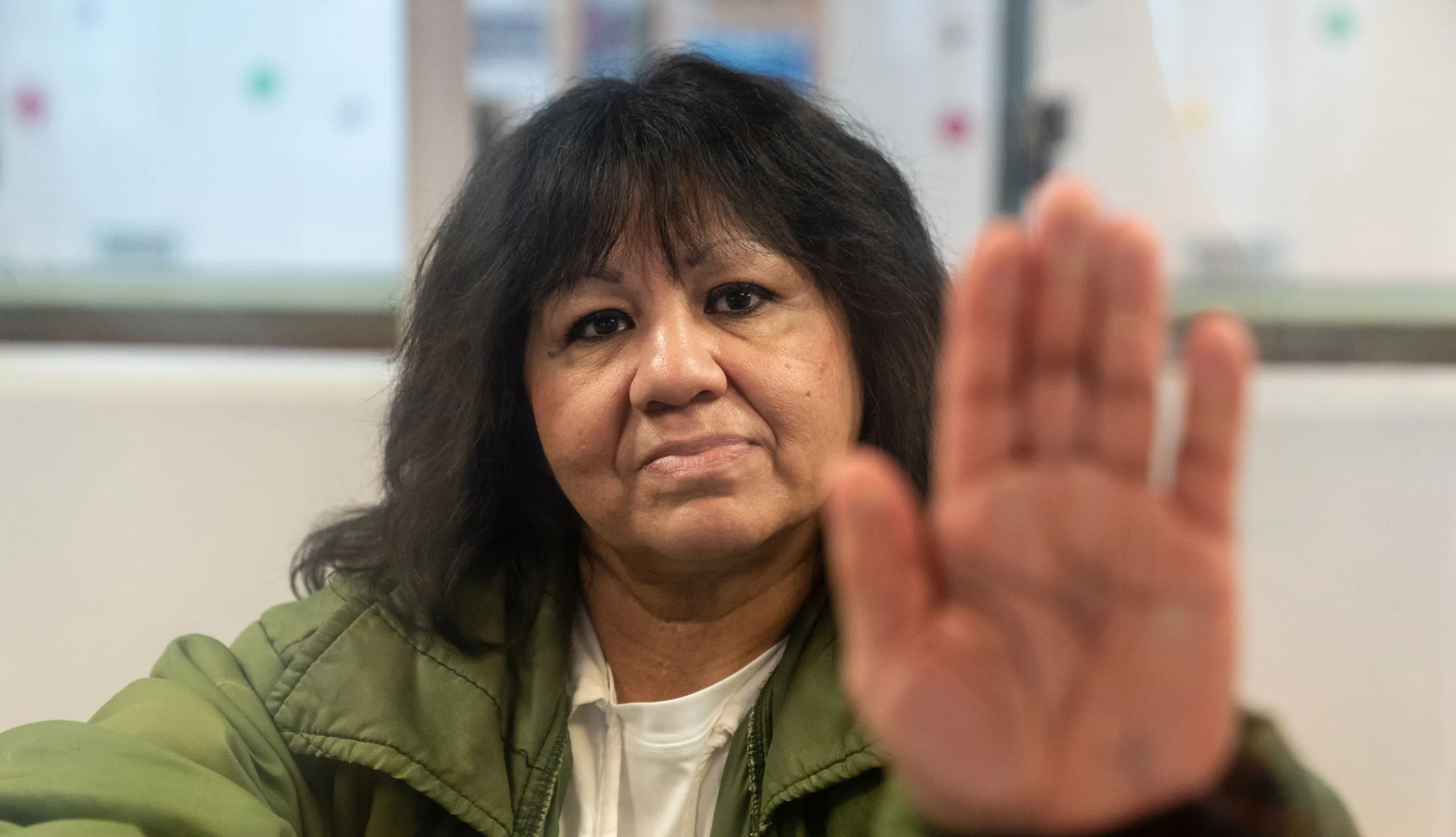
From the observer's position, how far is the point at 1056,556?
0.44 meters

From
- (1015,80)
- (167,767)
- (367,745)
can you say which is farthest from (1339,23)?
(167,767)

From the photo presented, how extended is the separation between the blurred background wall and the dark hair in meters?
0.09

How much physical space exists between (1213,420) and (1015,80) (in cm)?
110

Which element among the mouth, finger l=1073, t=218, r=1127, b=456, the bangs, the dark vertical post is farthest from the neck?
the dark vertical post

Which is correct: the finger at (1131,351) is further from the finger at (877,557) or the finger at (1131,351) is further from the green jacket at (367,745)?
the green jacket at (367,745)

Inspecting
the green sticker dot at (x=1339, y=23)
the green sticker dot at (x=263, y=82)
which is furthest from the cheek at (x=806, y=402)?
the green sticker dot at (x=263, y=82)

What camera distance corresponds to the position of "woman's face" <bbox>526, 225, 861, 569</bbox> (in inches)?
30.6

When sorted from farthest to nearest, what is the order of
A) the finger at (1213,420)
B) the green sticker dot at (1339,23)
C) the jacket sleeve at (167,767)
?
1. the green sticker dot at (1339,23)
2. the jacket sleeve at (167,767)
3. the finger at (1213,420)

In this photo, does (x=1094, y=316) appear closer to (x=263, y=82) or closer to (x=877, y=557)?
(x=877, y=557)

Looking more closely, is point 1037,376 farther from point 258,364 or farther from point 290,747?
point 258,364

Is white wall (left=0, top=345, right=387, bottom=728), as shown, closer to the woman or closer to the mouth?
the woman

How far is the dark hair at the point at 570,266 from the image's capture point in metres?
0.83

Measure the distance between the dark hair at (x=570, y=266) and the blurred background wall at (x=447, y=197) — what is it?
91 mm

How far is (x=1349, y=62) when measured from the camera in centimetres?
132
